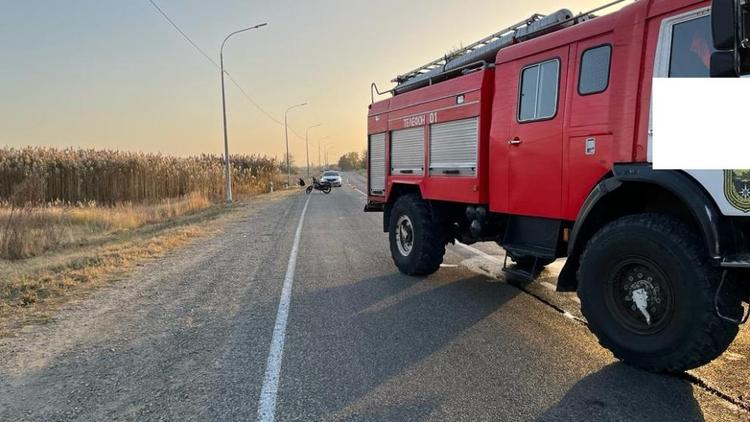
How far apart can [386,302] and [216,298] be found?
2.18 metres

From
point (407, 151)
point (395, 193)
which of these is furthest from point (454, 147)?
point (395, 193)

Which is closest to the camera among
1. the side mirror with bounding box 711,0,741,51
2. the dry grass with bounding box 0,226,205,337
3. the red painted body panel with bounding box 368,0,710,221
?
the side mirror with bounding box 711,0,741,51

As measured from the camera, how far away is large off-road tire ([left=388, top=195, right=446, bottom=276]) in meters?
7.55

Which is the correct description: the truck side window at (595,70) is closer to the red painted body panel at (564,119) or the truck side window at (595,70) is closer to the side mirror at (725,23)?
the red painted body panel at (564,119)

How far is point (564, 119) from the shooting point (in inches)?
194

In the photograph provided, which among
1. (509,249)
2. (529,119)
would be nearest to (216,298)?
(509,249)

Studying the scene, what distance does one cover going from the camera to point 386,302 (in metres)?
6.29

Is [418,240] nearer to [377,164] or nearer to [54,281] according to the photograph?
[377,164]

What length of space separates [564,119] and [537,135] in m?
0.40

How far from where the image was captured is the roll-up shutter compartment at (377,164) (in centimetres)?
923

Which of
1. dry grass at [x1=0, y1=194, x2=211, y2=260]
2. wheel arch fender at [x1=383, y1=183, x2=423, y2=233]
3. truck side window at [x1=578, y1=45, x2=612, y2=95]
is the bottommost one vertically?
dry grass at [x1=0, y1=194, x2=211, y2=260]

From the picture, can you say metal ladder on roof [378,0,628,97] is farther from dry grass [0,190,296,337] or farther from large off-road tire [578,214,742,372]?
dry grass [0,190,296,337]

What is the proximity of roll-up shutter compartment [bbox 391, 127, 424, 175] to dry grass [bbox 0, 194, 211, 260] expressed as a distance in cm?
865

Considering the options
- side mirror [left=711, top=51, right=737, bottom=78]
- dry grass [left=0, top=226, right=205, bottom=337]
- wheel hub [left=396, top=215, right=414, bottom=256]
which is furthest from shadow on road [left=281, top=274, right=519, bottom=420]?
dry grass [left=0, top=226, right=205, bottom=337]
